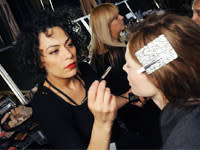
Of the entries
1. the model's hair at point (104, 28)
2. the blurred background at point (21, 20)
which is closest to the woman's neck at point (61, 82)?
the blurred background at point (21, 20)

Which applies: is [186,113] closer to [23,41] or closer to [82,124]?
[82,124]

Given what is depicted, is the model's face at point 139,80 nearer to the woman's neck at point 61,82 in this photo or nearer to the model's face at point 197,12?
the woman's neck at point 61,82

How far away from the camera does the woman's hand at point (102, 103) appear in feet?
2.47

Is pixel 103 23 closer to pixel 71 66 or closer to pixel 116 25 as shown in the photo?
pixel 116 25

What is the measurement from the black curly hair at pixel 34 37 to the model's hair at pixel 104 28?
927 millimetres

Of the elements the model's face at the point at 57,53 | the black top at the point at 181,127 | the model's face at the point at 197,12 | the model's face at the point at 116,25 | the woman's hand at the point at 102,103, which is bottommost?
the black top at the point at 181,127

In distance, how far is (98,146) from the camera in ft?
2.62

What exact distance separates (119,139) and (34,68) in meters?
0.95

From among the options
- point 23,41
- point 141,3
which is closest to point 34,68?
point 23,41

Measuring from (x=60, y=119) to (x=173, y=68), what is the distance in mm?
717

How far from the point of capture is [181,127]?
78 centimetres

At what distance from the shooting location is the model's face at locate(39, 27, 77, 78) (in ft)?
3.37

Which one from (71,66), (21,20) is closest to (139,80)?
(71,66)

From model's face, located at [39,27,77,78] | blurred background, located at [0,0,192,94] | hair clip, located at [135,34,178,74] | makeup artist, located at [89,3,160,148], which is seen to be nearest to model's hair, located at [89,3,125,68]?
makeup artist, located at [89,3,160,148]
